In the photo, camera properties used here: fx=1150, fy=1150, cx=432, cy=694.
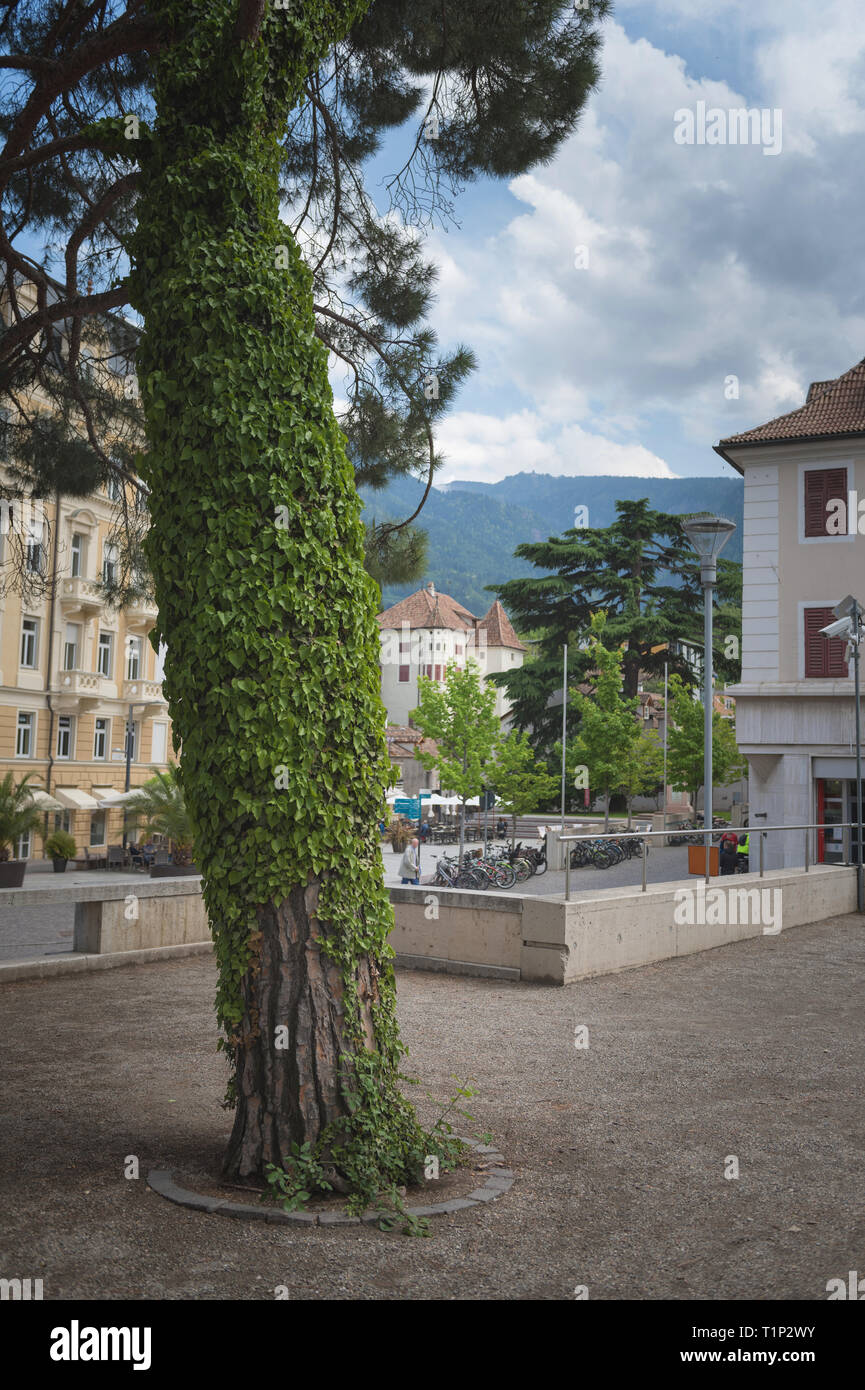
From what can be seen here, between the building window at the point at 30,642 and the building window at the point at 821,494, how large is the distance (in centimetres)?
2689

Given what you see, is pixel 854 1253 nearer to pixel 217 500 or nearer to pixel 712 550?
pixel 217 500

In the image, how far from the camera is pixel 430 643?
116 meters

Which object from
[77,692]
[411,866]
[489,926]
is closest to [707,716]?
[489,926]

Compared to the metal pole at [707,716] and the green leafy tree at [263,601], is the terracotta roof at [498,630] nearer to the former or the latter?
the metal pole at [707,716]

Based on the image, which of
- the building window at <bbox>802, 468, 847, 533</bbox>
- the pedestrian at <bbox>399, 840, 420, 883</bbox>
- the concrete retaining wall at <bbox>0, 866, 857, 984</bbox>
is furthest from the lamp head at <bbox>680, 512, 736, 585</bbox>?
the building window at <bbox>802, 468, 847, 533</bbox>

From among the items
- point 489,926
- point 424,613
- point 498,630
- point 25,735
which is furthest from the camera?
point 498,630

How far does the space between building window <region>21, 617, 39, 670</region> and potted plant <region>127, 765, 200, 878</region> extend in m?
13.5

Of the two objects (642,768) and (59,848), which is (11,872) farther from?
(642,768)

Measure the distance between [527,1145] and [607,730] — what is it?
43713 mm

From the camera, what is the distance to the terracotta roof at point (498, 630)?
427ft

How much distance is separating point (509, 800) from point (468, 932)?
3767 cm

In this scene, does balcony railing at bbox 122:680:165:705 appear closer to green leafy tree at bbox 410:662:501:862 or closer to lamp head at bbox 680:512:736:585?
green leafy tree at bbox 410:662:501:862

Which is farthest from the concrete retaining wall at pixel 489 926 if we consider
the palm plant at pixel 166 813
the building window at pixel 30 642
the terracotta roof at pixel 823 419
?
the building window at pixel 30 642

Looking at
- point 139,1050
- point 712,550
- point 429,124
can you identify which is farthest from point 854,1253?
point 712,550
